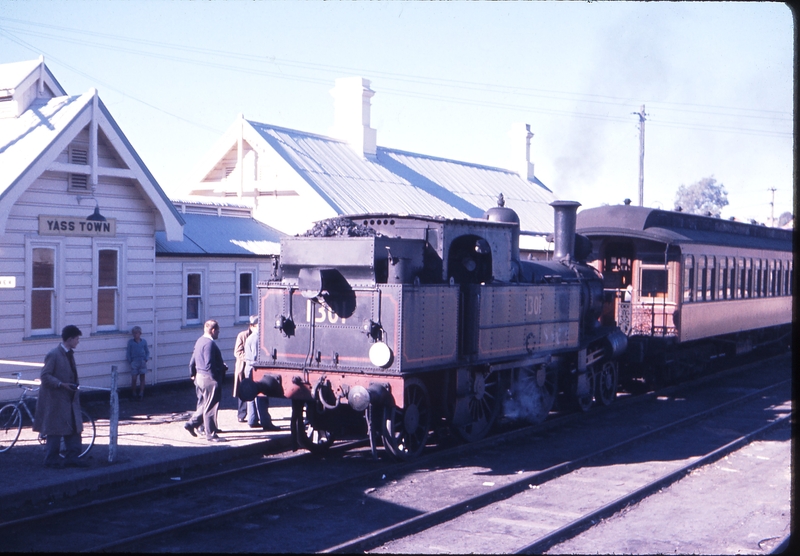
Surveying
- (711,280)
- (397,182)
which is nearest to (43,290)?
(397,182)

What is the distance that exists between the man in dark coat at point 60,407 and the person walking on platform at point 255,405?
2.75 m

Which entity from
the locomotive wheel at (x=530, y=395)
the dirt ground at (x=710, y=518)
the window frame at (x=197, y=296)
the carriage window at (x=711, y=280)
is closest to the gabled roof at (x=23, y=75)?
the window frame at (x=197, y=296)

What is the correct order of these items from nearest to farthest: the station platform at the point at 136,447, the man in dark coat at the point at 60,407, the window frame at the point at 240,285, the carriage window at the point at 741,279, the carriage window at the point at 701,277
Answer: the station platform at the point at 136,447
the man in dark coat at the point at 60,407
the window frame at the point at 240,285
the carriage window at the point at 701,277
the carriage window at the point at 741,279

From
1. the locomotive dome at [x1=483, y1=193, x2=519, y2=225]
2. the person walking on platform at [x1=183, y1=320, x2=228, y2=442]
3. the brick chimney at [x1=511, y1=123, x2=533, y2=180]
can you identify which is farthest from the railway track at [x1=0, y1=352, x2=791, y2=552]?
the brick chimney at [x1=511, y1=123, x2=533, y2=180]

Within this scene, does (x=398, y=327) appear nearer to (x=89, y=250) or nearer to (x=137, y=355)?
(x=137, y=355)

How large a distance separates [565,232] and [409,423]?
6.22 meters

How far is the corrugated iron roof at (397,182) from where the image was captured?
21109mm

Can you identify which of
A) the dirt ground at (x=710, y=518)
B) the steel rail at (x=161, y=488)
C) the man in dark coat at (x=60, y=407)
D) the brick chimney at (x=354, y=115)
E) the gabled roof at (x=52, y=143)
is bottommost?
the dirt ground at (x=710, y=518)

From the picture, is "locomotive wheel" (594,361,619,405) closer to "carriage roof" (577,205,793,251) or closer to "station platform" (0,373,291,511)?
A: "carriage roof" (577,205,793,251)

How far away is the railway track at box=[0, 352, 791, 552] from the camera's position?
7.21m

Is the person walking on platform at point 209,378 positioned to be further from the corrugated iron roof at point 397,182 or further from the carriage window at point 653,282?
the carriage window at point 653,282

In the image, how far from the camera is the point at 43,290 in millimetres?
12992

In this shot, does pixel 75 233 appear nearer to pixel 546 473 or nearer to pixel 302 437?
pixel 302 437

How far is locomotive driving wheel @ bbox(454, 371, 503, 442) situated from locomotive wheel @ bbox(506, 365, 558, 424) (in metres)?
0.39
